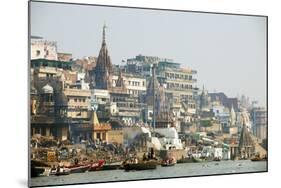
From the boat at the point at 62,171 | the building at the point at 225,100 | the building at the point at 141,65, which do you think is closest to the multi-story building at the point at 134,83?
the building at the point at 141,65

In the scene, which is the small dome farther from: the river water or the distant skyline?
the river water

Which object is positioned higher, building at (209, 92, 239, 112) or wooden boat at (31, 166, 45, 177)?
building at (209, 92, 239, 112)

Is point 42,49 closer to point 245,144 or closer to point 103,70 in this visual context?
point 103,70

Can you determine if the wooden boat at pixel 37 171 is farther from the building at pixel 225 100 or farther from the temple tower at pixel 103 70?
the building at pixel 225 100

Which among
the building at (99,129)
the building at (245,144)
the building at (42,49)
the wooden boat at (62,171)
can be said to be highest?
the building at (42,49)

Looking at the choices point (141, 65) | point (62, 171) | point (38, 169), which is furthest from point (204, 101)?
point (38, 169)

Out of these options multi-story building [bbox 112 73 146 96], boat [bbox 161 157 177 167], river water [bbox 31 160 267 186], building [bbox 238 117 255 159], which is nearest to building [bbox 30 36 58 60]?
multi-story building [bbox 112 73 146 96]
